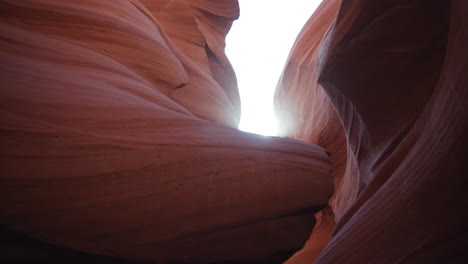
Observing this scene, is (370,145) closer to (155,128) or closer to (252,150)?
(252,150)

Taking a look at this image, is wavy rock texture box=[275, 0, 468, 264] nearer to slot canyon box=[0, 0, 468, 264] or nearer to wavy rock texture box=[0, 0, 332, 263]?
slot canyon box=[0, 0, 468, 264]

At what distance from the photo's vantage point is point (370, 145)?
7.45ft

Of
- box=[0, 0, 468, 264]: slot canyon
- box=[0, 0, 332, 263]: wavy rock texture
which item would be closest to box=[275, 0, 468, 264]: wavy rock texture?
box=[0, 0, 468, 264]: slot canyon

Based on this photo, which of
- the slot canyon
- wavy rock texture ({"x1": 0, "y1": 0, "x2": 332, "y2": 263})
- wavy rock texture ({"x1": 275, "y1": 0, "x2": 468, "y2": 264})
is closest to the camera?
wavy rock texture ({"x1": 275, "y1": 0, "x2": 468, "y2": 264})

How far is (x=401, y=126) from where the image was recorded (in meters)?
1.92

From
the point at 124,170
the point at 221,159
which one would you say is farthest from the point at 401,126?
the point at 124,170

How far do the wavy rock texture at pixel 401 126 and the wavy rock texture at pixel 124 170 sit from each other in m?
0.43

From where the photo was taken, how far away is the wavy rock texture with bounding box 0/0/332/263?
1415 millimetres

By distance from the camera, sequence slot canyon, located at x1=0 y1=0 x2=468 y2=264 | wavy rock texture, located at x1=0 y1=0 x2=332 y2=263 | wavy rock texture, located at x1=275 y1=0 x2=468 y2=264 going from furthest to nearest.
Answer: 1. wavy rock texture, located at x1=0 y1=0 x2=332 y2=263
2. slot canyon, located at x1=0 y1=0 x2=468 y2=264
3. wavy rock texture, located at x1=275 y1=0 x2=468 y2=264

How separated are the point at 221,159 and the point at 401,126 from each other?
1144mm

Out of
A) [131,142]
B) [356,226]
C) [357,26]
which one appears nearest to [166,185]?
[131,142]

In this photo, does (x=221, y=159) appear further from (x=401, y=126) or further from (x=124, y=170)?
(x=401, y=126)

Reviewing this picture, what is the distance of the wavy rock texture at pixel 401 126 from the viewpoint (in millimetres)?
1105

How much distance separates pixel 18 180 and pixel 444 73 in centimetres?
195
